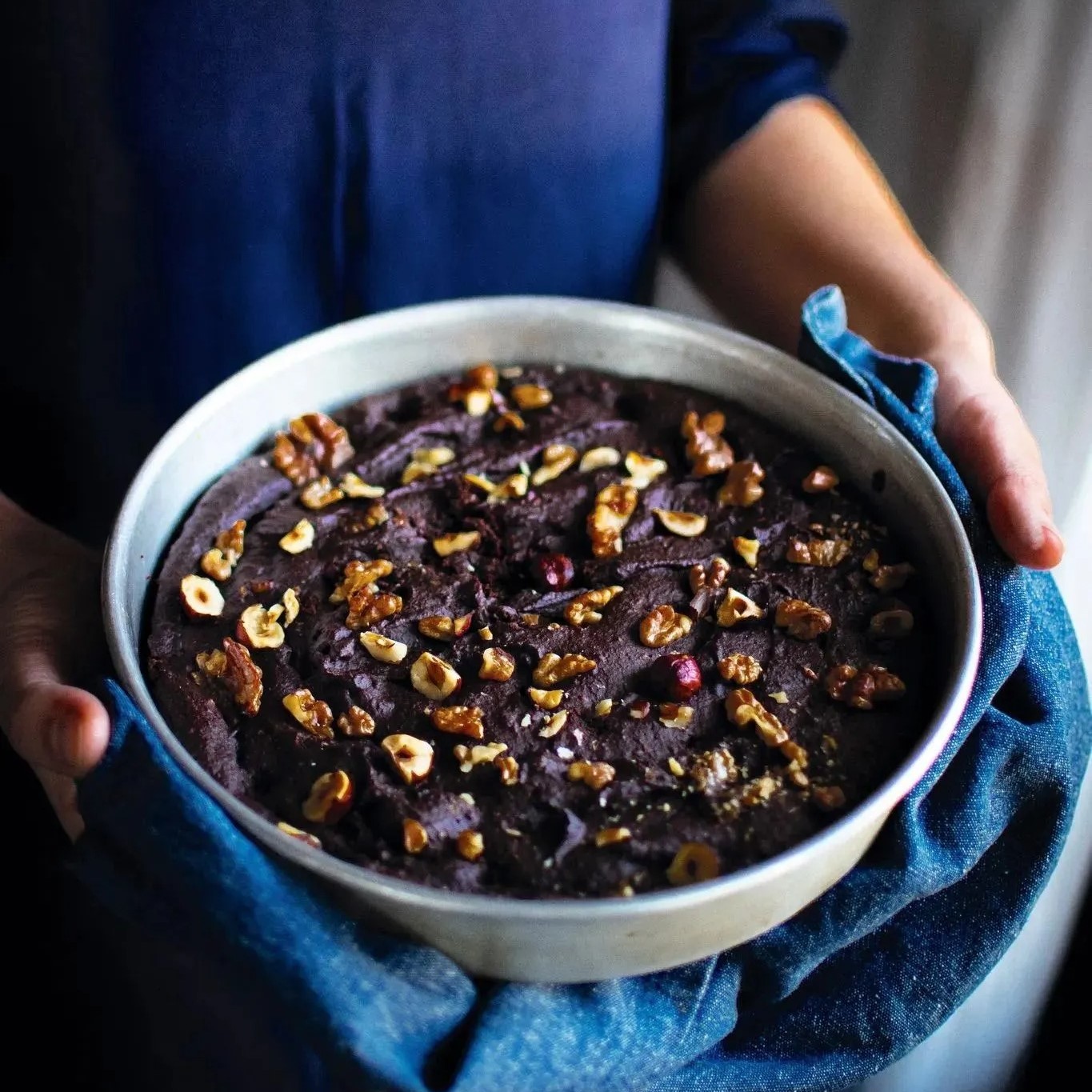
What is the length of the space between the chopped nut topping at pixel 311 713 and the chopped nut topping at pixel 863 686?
415 mm

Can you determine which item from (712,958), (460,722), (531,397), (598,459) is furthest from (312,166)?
(712,958)

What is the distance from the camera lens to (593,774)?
2.97 ft

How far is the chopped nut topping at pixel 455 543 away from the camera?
3.60 ft

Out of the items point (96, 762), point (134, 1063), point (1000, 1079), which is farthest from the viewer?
point (1000, 1079)

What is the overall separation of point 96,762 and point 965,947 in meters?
0.72

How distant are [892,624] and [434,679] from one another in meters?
0.40

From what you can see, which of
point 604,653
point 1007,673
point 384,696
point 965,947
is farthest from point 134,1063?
point 1007,673

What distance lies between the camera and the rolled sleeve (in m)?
1.40

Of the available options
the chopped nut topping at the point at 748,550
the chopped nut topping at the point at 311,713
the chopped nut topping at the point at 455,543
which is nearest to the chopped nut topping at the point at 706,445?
the chopped nut topping at the point at 748,550

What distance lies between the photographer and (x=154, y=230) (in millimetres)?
1242

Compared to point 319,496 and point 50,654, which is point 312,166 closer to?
point 319,496

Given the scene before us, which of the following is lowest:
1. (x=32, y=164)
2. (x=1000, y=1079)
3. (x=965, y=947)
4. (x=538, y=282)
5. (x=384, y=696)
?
(x=1000, y=1079)

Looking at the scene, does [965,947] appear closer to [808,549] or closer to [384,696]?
[808,549]

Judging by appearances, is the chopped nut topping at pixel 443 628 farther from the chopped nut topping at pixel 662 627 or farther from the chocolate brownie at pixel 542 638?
the chopped nut topping at pixel 662 627
